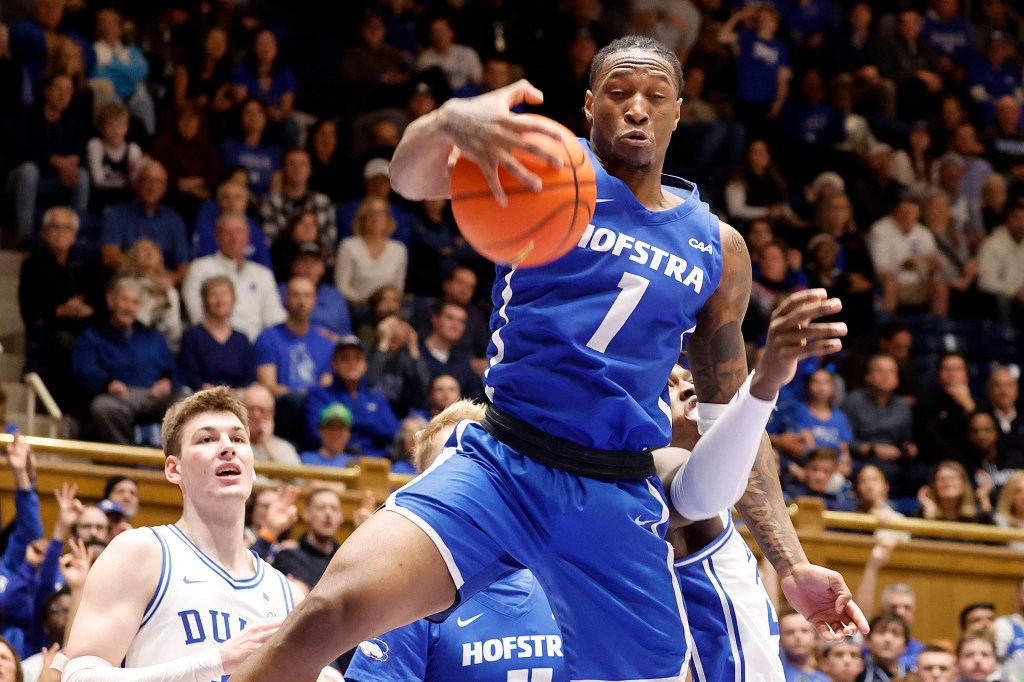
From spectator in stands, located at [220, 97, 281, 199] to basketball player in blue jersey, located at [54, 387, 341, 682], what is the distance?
732 centimetres

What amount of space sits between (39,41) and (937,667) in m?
8.02

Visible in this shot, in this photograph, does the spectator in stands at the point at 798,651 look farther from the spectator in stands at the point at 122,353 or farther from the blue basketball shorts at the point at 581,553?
the blue basketball shorts at the point at 581,553

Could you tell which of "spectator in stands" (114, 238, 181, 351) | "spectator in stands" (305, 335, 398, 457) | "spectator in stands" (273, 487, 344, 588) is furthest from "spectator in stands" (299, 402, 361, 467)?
"spectator in stands" (273, 487, 344, 588)

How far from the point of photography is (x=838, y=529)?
10062mm

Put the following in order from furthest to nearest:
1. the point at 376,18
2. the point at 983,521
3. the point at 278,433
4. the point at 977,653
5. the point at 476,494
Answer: the point at 376,18
the point at 983,521
the point at 278,433
the point at 977,653
the point at 476,494

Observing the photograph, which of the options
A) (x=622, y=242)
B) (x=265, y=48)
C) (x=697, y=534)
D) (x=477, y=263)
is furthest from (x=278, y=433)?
(x=622, y=242)

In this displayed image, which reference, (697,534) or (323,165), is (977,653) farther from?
(323,165)

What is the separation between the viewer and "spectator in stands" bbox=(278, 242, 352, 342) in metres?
10.4

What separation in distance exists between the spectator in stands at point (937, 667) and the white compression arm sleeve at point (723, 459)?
4503 millimetres

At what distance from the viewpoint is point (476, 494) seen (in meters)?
3.46

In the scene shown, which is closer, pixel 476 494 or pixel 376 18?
pixel 476 494

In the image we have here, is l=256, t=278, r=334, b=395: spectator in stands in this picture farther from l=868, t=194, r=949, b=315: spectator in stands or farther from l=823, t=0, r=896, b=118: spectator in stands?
l=823, t=0, r=896, b=118: spectator in stands

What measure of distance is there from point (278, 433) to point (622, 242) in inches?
241

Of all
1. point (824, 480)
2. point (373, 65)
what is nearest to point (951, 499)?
point (824, 480)
